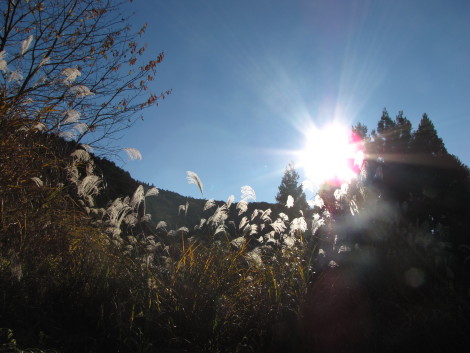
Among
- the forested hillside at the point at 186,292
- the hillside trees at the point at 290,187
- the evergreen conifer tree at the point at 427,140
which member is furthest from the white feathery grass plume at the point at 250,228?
the hillside trees at the point at 290,187

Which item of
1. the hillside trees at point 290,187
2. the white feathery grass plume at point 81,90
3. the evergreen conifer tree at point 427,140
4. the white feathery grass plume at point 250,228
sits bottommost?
the white feathery grass plume at point 250,228

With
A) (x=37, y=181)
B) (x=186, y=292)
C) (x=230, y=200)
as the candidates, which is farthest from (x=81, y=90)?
(x=186, y=292)

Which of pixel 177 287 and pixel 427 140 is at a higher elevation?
pixel 427 140

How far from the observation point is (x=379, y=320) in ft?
9.58

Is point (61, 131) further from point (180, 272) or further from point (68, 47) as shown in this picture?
point (180, 272)

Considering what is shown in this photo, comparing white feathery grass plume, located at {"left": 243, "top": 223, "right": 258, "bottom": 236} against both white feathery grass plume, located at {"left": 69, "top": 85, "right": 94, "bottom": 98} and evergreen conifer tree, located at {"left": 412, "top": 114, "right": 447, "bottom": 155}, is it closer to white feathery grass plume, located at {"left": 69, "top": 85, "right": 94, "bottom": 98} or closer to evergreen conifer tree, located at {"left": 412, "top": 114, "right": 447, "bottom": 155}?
white feathery grass plume, located at {"left": 69, "top": 85, "right": 94, "bottom": 98}

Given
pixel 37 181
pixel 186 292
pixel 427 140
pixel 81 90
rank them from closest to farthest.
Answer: pixel 186 292 < pixel 37 181 < pixel 81 90 < pixel 427 140

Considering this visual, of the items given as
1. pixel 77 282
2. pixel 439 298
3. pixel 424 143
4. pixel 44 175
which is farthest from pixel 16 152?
pixel 424 143

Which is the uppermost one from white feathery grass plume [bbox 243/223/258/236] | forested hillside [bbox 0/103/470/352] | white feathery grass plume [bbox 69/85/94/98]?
white feathery grass plume [bbox 69/85/94/98]

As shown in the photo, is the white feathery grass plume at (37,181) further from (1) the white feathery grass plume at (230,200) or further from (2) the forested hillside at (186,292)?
(1) the white feathery grass plume at (230,200)

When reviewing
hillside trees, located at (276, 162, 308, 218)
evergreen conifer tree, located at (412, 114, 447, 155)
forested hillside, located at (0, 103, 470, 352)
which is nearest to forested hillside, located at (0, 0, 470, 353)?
forested hillside, located at (0, 103, 470, 352)

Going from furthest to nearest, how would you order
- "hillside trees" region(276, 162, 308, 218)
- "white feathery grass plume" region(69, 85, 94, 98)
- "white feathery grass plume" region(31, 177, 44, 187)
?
1. "hillside trees" region(276, 162, 308, 218)
2. "white feathery grass plume" region(69, 85, 94, 98)
3. "white feathery grass plume" region(31, 177, 44, 187)

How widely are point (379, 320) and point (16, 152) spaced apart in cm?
337

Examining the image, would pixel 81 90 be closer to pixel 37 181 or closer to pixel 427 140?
pixel 37 181
